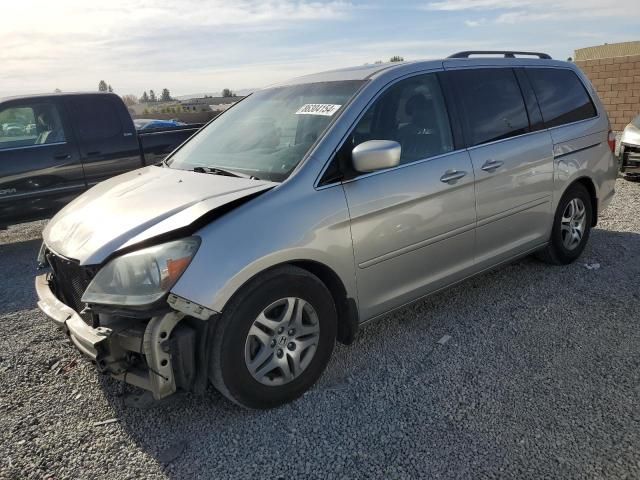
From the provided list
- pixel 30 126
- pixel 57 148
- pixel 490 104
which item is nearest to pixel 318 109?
pixel 490 104

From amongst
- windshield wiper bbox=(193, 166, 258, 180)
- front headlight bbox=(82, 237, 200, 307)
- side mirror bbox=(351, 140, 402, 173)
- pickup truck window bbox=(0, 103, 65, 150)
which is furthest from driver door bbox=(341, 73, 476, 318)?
pickup truck window bbox=(0, 103, 65, 150)

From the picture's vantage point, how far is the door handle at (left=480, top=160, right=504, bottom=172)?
3.83 m

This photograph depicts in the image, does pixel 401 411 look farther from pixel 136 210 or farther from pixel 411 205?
pixel 136 210

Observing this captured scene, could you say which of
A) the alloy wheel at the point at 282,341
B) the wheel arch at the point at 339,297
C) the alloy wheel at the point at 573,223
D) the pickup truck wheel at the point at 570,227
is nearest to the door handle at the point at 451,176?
the wheel arch at the point at 339,297

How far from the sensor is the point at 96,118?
23.4 ft

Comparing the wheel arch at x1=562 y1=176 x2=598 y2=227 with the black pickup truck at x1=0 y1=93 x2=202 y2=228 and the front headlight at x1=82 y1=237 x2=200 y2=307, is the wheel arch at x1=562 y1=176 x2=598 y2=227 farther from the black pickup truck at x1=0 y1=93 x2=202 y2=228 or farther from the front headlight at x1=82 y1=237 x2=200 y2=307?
the black pickup truck at x1=0 y1=93 x2=202 y2=228

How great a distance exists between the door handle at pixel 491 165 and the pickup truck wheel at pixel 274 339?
5.30 feet

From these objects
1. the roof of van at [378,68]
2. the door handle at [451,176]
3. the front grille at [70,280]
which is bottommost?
the front grille at [70,280]

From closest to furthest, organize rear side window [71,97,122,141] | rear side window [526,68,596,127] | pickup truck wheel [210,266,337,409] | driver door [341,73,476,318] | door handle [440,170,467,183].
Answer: pickup truck wheel [210,266,337,409], driver door [341,73,476,318], door handle [440,170,467,183], rear side window [526,68,596,127], rear side window [71,97,122,141]

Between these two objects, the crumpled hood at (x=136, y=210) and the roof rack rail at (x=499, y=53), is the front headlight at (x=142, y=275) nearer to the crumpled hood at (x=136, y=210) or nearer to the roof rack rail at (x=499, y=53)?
the crumpled hood at (x=136, y=210)

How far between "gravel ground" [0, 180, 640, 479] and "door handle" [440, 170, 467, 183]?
1.08 m

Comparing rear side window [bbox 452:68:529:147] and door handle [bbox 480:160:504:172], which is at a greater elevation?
rear side window [bbox 452:68:529:147]

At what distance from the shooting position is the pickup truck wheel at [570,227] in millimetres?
4734

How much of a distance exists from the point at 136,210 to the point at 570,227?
383 centimetres
